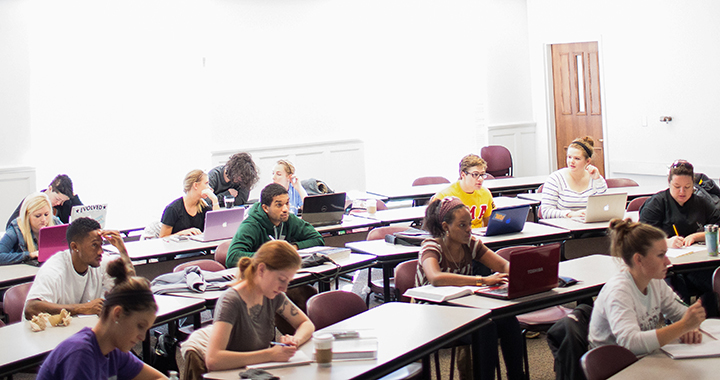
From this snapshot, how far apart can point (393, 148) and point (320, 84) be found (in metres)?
1.52

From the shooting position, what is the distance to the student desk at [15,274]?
4556 mm

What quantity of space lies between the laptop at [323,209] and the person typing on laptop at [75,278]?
2.29m

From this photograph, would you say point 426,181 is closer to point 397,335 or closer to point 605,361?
point 397,335

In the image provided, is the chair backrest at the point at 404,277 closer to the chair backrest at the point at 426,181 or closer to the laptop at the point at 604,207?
the laptop at the point at 604,207

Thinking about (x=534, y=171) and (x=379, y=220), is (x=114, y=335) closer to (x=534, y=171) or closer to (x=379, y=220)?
(x=379, y=220)

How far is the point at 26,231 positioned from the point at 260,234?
5.40ft

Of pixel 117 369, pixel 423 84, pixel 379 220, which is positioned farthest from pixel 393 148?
pixel 117 369

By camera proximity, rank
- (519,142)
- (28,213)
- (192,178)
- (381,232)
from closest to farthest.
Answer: (28,213), (381,232), (192,178), (519,142)

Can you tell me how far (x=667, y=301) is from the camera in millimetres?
3135

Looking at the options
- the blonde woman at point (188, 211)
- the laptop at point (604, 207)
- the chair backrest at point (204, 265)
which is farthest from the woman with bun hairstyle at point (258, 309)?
the laptop at point (604, 207)

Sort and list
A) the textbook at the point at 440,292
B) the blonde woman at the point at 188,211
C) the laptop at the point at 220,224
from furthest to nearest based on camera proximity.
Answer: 1. the blonde woman at the point at 188,211
2. the laptop at the point at 220,224
3. the textbook at the point at 440,292

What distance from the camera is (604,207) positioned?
554cm

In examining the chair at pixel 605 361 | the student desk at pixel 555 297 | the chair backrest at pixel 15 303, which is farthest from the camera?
the chair backrest at pixel 15 303

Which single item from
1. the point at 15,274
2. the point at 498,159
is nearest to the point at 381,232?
the point at 15,274
